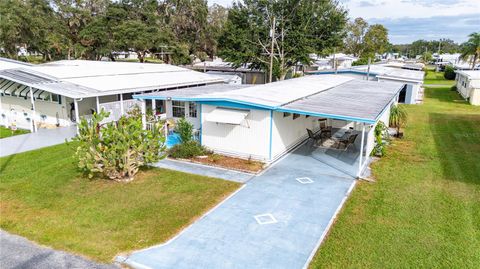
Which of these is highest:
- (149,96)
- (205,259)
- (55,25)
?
(55,25)

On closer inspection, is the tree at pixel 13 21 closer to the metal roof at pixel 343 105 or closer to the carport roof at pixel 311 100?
the carport roof at pixel 311 100

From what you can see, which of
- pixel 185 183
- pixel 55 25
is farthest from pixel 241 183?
pixel 55 25

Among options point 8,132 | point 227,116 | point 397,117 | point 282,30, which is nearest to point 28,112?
point 8,132

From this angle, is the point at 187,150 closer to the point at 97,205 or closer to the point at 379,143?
the point at 97,205

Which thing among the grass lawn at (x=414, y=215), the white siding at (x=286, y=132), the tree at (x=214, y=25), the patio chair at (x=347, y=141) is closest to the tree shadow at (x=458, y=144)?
the grass lawn at (x=414, y=215)

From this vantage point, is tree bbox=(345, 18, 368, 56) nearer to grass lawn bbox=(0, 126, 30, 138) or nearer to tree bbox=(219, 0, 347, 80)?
tree bbox=(219, 0, 347, 80)

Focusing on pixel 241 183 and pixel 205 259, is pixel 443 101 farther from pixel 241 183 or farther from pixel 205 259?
pixel 205 259
